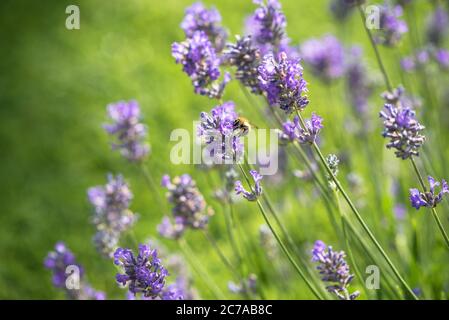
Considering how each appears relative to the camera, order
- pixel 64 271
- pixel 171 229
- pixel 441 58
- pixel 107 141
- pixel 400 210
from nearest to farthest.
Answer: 1. pixel 64 271
2. pixel 171 229
3. pixel 441 58
4. pixel 400 210
5. pixel 107 141

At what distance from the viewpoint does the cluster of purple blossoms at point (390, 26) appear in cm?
254

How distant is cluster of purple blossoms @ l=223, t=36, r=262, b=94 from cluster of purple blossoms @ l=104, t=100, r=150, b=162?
0.69 m

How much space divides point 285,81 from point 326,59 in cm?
162

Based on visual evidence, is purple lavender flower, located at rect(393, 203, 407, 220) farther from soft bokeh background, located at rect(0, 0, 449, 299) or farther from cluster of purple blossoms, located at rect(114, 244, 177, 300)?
cluster of purple blossoms, located at rect(114, 244, 177, 300)

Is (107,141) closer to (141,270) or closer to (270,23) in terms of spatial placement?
(270,23)

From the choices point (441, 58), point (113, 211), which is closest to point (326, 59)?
point (441, 58)

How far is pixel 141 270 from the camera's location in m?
1.75

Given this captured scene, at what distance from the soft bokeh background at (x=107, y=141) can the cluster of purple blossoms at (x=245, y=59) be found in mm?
934

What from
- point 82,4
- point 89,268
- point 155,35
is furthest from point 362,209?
point 82,4

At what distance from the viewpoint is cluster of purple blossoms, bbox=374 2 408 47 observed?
8.34 ft

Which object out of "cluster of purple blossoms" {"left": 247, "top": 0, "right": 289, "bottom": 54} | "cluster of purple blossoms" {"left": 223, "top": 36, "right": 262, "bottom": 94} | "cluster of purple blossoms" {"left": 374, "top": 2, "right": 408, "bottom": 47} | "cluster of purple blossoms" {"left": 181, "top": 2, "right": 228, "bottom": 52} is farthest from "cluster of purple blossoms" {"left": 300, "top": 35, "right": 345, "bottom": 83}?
"cluster of purple blossoms" {"left": 223, "top": 36, "right": 262, "bottom": 94}

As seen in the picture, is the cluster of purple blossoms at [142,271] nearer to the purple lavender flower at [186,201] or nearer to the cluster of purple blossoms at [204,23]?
the purple lavender flower at [186,201]

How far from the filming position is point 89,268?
3.61 meters

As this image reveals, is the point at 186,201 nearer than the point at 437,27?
Yes
